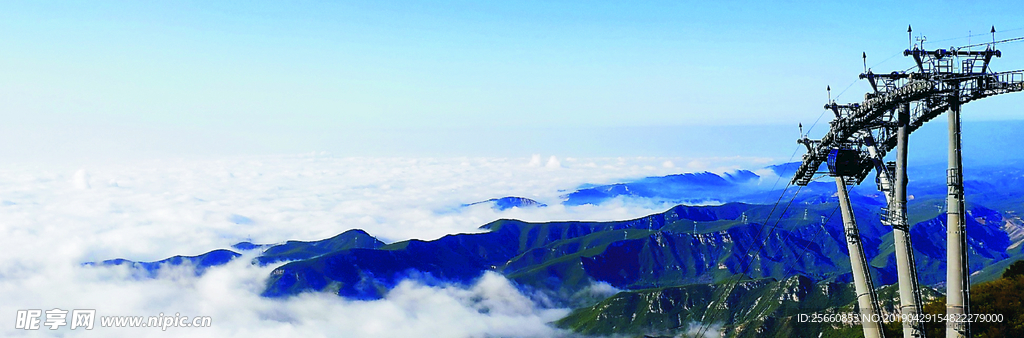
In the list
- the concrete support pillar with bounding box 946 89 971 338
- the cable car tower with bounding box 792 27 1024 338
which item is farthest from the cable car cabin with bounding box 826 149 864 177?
the concrete support pillar with bounding box 946 89 971 338

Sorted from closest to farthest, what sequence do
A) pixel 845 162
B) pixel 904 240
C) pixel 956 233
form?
1. pixel 956 233
2. pixel 904 240
3. pixel 845 162

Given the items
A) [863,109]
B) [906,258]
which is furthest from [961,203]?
[863,109]

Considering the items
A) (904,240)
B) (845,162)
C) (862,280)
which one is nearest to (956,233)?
(904,240)

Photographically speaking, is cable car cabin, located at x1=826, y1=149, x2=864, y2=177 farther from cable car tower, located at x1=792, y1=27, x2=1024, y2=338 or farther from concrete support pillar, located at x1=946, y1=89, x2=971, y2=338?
concrete support pillar, located at x1=946, y1=89, x2=971, y2=338

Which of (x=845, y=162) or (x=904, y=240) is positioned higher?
(x=845, y=162)

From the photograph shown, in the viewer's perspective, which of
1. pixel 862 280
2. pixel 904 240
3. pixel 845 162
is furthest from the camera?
pixel 862 280

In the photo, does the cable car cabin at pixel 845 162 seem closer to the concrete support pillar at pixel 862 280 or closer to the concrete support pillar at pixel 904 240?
the concrete support pillar at pixel 862 280

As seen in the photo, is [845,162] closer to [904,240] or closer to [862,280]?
[862,280]

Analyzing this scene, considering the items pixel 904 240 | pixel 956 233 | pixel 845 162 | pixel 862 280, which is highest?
pixel 845 162
